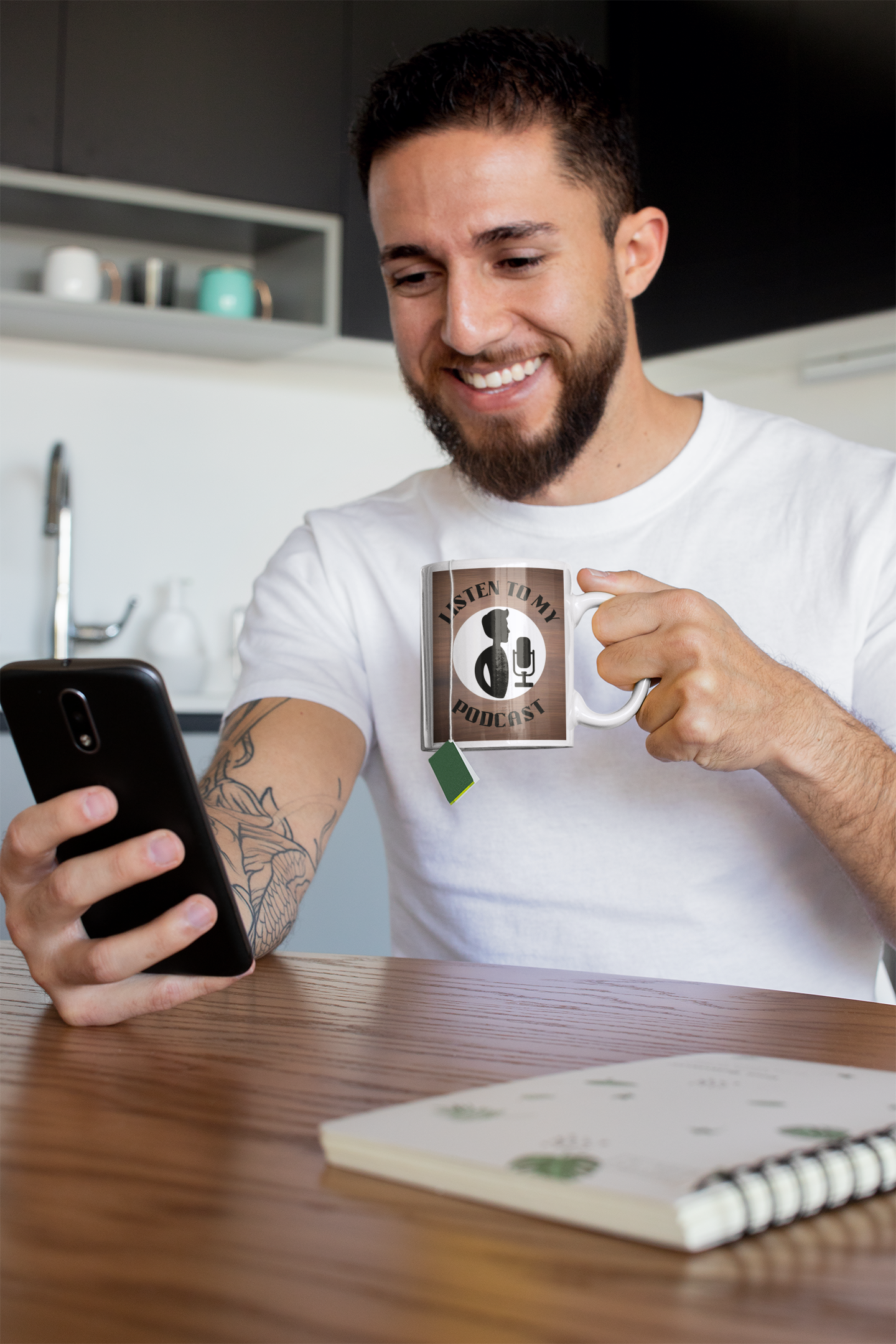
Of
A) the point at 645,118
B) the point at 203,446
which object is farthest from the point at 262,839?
the point at 645,118

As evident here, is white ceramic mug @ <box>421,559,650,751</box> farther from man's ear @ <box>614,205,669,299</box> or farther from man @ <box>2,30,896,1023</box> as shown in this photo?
Result: man's ear @ <box>614,205,669,299</box>

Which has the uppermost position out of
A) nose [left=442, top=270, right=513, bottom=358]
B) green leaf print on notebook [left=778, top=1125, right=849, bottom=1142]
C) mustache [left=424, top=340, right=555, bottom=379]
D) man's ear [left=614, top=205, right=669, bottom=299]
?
man's ear [left=614, top=205, right=669, bottom=299]

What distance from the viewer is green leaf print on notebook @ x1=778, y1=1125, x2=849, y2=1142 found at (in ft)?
1.53

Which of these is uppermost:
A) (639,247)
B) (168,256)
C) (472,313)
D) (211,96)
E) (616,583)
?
(211,96)

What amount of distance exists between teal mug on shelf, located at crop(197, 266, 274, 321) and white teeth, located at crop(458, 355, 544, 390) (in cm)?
175

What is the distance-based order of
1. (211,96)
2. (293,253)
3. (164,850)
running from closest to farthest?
(164,850) → (211,96) → (293,253)

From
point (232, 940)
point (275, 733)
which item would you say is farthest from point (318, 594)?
point (232, 940)

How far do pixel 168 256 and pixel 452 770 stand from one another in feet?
8.57

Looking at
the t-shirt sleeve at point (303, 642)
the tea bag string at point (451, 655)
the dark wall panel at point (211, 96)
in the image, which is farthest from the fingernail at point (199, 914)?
the dark wall panel at point (211, 96)

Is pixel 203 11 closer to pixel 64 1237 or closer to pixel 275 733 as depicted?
pixel 275 733

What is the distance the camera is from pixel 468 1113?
518 millimetres

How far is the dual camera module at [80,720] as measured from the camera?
717mm

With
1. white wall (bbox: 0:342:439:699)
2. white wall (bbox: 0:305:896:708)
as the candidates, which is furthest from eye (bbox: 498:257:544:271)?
white wall (bbox: 0:342:439:699)

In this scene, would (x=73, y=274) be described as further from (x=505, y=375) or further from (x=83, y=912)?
(x=83, y=912)
